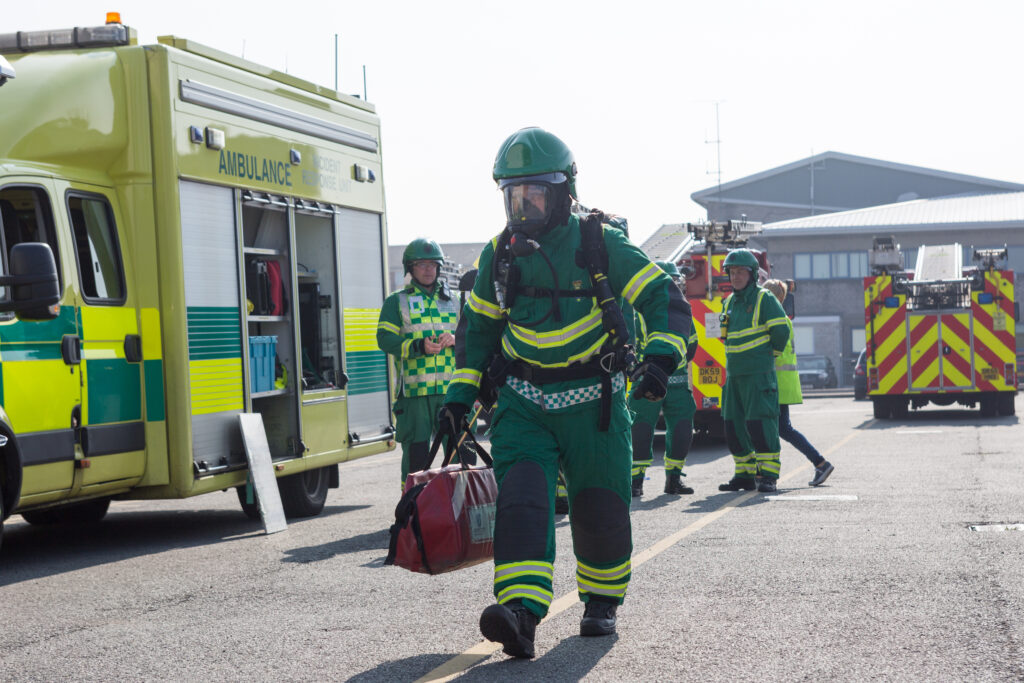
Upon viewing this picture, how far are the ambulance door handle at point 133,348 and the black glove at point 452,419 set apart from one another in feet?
12.4

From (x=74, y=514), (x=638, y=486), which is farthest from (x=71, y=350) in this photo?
(x=638, y=486)

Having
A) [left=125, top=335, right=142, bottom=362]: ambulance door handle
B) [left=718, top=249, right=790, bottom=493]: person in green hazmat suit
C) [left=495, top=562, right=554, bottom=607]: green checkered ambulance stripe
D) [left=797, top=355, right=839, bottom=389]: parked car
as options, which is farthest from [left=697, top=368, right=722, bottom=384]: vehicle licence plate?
[left=797, top=355, right=839, bottom=389]: parked car

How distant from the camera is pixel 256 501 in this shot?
32.8 feet

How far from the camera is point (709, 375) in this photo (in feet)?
54.9

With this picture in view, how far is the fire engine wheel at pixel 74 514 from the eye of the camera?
10734 millimetres

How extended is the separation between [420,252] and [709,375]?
7.63 metres

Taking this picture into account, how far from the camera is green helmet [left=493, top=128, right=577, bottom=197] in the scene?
5598 mm

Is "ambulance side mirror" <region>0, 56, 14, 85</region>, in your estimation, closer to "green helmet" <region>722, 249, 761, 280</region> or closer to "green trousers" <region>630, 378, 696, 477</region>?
"green trousers" <region>630, 378, 696, 477</region>

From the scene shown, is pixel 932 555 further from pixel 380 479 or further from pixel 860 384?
pixel 860 384

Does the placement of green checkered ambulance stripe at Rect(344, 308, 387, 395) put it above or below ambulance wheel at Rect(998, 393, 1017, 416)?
above

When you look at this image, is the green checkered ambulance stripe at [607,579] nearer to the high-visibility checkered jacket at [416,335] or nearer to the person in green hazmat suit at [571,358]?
the person in green hazmat suit at [571,358]

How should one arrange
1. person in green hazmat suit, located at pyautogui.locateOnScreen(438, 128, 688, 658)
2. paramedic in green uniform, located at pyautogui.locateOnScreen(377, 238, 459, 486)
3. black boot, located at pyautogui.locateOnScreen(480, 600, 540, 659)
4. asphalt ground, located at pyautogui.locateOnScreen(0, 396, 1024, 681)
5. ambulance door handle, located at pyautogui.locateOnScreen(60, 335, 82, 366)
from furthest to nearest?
paramedic in green uniform, located at pyautogui.locateOnScreen(377, 238, 459, 486) → ambulance door handle, located at pyautogui.locateOnScreen(60, 335, 82, 366) → person in green hazmat suit, located at pyautogui.locateOnScreen(438, 128, 688, 658) → asphalt ground, located at pyautogui.locateOnScreen(0, 396, 1024, 681) → black boot, located at pyautogui.locateOnScreen(480, 600, 540, 659)

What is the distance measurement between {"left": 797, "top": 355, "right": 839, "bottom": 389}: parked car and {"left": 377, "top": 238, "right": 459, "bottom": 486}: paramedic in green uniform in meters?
34.2

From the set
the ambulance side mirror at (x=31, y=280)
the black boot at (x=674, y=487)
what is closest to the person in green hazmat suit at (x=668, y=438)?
the black boot at (x=674, y=487)
